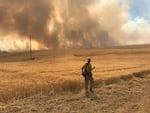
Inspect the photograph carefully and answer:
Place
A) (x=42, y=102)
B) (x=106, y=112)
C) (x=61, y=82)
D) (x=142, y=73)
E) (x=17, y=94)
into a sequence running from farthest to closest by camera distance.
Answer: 1. (x=142, y=73)
2. (x=61, y=82)
3. (x=17, y=94)
4. (x=42, y=102)
5. (x=106, y=112)

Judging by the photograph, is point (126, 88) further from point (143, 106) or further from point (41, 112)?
point (41, 112)

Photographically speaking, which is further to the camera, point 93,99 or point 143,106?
point 93,99

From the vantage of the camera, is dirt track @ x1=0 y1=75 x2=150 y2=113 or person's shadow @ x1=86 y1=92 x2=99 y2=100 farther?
person's shadow @ x1=86 y1=92 x2=99 y2=100

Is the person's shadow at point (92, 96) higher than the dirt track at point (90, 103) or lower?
higher

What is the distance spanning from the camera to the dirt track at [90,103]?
894 inches

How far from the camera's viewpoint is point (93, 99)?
25547 mm

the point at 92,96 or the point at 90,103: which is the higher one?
the point at 92,96

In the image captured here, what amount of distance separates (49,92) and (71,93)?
1.76 m

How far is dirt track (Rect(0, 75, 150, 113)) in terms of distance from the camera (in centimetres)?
2270

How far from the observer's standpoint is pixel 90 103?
24.3 metres

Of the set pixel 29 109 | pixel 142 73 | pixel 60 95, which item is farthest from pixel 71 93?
pixel 142 73

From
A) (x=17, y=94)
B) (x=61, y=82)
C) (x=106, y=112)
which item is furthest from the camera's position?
(x=61, y=82)

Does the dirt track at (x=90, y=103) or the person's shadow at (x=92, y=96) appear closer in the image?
the dirt track at (x=90, y=103)

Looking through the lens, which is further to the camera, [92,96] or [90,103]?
[92,96]
